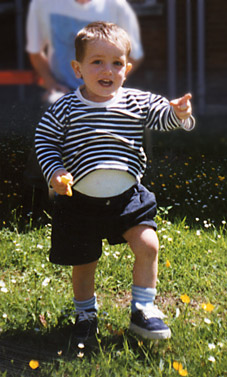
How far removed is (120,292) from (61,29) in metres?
1.59

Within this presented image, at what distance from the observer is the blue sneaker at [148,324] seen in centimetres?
235

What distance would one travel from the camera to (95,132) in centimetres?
236

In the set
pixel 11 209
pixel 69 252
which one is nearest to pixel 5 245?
pixel 11 209

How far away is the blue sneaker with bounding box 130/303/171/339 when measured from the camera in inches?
92.4

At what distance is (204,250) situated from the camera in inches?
128

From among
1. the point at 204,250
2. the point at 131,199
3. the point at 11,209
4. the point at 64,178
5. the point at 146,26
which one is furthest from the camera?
the point at 146,26

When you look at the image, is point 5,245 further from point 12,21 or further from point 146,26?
point 146,26

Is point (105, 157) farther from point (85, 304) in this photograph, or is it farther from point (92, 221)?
point (85, 304)

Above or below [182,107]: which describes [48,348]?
below

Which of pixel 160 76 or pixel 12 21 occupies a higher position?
pixel 12 21

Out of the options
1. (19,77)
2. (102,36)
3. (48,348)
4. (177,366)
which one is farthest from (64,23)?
(177,366)

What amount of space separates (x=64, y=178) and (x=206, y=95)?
6.11 meters

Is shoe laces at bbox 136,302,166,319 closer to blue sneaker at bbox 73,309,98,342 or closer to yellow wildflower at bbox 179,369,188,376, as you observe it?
blue sneaker at bbox 73,309,98,342

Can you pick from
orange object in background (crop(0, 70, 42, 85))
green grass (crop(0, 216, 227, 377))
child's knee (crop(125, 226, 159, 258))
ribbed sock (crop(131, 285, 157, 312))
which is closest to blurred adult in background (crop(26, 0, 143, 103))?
orange object in background (crop(0, 70, 42, 85))
